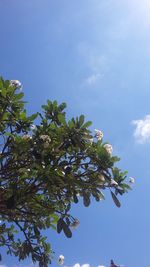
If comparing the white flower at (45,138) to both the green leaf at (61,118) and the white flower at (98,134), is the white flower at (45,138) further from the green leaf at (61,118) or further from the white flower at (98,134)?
the white flower at (98,134)

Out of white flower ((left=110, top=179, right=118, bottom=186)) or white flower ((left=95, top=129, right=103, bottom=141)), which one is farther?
white flower ((left=95, top=129, right=103, bottom=141))

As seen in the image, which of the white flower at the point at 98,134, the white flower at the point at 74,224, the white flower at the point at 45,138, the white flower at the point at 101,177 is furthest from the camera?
the white flower at the point at 74,224

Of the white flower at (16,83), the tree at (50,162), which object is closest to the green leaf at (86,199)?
the tree at (50,162)

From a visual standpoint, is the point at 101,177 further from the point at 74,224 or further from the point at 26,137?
the point at 26,137

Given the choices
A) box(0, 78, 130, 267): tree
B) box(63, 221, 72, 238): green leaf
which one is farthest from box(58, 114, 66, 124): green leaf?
box(63, 221, 72, 238): green leaf

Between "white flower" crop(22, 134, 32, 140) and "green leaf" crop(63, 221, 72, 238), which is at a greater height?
"white flower" crop(22, 134, 32, 140)

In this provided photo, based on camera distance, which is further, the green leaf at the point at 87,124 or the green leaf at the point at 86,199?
the green leaf at the point at 86,199

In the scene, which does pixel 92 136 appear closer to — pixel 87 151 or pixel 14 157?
pixel 87 151

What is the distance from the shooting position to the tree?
6.00 metres

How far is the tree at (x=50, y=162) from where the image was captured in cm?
600

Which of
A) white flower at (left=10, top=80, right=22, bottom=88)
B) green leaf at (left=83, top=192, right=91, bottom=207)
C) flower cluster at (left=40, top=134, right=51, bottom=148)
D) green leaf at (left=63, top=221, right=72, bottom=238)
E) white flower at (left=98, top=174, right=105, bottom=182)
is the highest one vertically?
white flower at (left=10, top=80, right=22, bottom=88)

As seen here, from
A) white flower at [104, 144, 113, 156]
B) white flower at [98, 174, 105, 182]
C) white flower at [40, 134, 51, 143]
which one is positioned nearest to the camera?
white flower at [104, 144, 113, 156]

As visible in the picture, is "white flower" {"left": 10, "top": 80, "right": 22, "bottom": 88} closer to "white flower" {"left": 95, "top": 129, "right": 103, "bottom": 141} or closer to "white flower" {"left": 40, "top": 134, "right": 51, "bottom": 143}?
"white flower" {"left": 40, "top": 134, "right": 51, "bottom": 143}

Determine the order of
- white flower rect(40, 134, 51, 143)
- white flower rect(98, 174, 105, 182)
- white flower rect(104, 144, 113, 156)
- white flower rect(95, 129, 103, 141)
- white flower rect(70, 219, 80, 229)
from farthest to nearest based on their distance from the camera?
white flower rect(70, 219, 80, 229), white flower rect(95, 129, 103, 141), white flower rect(98, 174, 105, 182), white flower rect(40, 134, 51, 143), white flower rect(104, 144, 113, 156)
